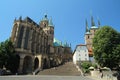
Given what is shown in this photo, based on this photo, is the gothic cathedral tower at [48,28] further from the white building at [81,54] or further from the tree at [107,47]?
the tree at [107,47]

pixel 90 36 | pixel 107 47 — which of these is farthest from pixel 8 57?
pixel 90 36

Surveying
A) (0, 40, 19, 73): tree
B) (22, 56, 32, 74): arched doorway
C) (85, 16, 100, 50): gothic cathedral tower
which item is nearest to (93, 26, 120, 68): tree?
(0, 40, 19, 73): tree

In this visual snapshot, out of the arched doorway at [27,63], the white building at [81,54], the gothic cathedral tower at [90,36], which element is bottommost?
the arched doorway at [27,63]

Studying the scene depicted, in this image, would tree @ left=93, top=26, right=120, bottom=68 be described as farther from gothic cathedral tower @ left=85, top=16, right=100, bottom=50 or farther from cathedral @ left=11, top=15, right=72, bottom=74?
gothic cathedral tower @ left=85, top=16, right=100, bottom=50

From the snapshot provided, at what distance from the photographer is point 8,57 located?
39812 millimetres

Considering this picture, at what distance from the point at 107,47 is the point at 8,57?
26.3 metres

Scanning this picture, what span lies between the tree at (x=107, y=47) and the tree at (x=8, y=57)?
78.3 feet

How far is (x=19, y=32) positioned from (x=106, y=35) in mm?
32087

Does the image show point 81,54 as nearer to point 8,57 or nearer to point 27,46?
point 27,46

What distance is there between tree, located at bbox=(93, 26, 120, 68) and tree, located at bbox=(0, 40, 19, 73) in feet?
78.3

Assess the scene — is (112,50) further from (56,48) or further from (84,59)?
(56,48)

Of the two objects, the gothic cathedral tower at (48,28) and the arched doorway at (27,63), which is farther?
the gothic cathedral tower at (48,28)

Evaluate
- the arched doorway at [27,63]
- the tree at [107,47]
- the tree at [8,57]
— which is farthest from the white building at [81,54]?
the tree at [8,57]

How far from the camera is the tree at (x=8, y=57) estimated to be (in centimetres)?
3921
